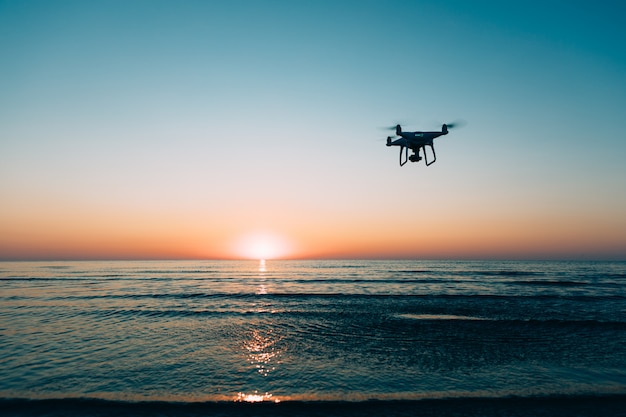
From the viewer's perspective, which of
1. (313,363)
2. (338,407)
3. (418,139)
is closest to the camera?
(338,407)

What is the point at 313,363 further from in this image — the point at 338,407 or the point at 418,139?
the point at 418,139

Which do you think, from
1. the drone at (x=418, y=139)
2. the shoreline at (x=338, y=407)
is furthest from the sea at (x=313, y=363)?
the drone at (x=418, y=139)

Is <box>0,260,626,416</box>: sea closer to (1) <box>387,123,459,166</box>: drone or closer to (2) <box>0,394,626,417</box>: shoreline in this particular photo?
(2) <box>0,394,626,417</box>: shoreline

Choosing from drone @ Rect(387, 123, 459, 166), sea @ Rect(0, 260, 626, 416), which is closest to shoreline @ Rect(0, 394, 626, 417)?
sea @ Rect(0, 260, 626, 416)

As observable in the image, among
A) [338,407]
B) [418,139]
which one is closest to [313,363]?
[338,407]

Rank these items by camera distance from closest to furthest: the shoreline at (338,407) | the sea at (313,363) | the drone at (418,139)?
the shoreline at (338,407)
the sea at (313,363)
the drone at (418,139)

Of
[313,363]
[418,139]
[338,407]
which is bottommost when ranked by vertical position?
[313,363]

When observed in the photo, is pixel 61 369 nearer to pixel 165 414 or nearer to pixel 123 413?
pixel 123 413

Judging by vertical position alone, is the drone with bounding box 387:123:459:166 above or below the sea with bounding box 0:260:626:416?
above

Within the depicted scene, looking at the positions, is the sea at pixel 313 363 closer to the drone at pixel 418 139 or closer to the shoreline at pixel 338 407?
the shoreline at pixel 338 407

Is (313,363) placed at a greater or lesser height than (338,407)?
lesser

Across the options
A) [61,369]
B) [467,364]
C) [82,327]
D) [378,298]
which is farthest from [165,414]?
[378,298]
